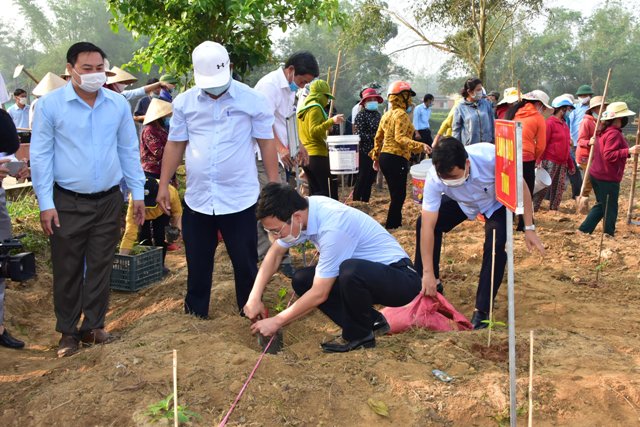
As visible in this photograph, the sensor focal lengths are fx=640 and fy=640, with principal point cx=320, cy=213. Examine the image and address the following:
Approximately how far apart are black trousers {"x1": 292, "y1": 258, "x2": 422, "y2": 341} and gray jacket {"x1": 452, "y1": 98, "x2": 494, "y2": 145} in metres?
3.91

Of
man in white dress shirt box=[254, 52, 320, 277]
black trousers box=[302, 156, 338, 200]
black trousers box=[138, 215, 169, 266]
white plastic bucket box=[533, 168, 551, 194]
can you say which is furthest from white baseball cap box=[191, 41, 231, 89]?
white plastic bucket box=[533, 168, 551, 194]

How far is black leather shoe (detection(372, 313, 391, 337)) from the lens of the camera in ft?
13.4

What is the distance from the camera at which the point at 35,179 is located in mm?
3725

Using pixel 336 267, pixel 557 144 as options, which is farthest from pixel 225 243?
pixel 557 144

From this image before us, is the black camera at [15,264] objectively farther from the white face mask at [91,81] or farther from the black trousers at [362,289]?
the black trousers at [362,289]

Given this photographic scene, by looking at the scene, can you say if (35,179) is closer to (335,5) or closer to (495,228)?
(495,228)

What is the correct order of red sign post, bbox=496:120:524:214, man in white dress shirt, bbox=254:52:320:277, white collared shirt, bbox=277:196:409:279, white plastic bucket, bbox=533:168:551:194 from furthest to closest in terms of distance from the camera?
white plastic bucket, bbox=533:168:551:194, man in white dress shirt, bbox=254:52:320:277, white collared shirt, bbox=277:196:409:279, red sign post, bbox=496:120:524:214

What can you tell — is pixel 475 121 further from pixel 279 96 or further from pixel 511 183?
pixel 511 183

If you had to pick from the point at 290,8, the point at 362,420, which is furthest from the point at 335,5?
the point at 362,420

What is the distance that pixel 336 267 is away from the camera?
11.6 ft

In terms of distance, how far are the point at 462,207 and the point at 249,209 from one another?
156cm

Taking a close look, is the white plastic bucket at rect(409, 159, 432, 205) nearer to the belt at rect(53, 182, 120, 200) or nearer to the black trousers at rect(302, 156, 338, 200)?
the black trousers at rect(302, 156, 338, 200)

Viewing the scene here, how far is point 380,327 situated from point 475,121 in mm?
4051

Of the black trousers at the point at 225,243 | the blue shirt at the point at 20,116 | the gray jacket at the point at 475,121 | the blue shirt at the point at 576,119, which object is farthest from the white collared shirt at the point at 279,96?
the blue shirt at the point at 20,116
